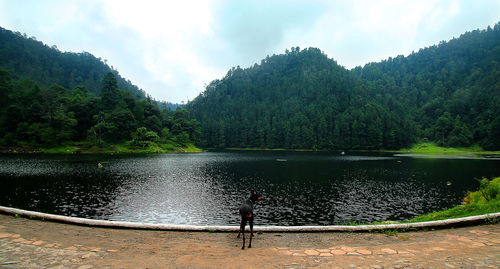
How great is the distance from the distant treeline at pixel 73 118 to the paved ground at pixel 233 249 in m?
128

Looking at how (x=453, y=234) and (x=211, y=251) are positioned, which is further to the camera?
(x=453, y=234)

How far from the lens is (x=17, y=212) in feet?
46.0

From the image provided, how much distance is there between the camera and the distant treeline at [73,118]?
112069mm

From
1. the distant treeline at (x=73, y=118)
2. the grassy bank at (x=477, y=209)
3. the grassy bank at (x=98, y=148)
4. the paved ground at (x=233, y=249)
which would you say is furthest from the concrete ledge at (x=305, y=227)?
the distant treeline at (x=73, y=118)

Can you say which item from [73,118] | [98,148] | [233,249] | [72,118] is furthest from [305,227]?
[73,118]

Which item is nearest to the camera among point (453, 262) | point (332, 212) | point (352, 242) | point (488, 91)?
point (453, 262)

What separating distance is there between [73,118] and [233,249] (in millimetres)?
146468

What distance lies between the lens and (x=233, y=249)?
411 inches

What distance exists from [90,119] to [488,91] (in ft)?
913

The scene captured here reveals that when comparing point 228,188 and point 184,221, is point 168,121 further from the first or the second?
point 184,221

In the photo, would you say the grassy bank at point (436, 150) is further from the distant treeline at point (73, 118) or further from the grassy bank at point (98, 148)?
the distant treeline at point (73, 118)

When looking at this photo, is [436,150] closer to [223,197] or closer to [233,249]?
[223,197]

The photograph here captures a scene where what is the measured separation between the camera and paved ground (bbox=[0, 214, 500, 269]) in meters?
8.52

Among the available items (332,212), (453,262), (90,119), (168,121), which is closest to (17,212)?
(453,262)
